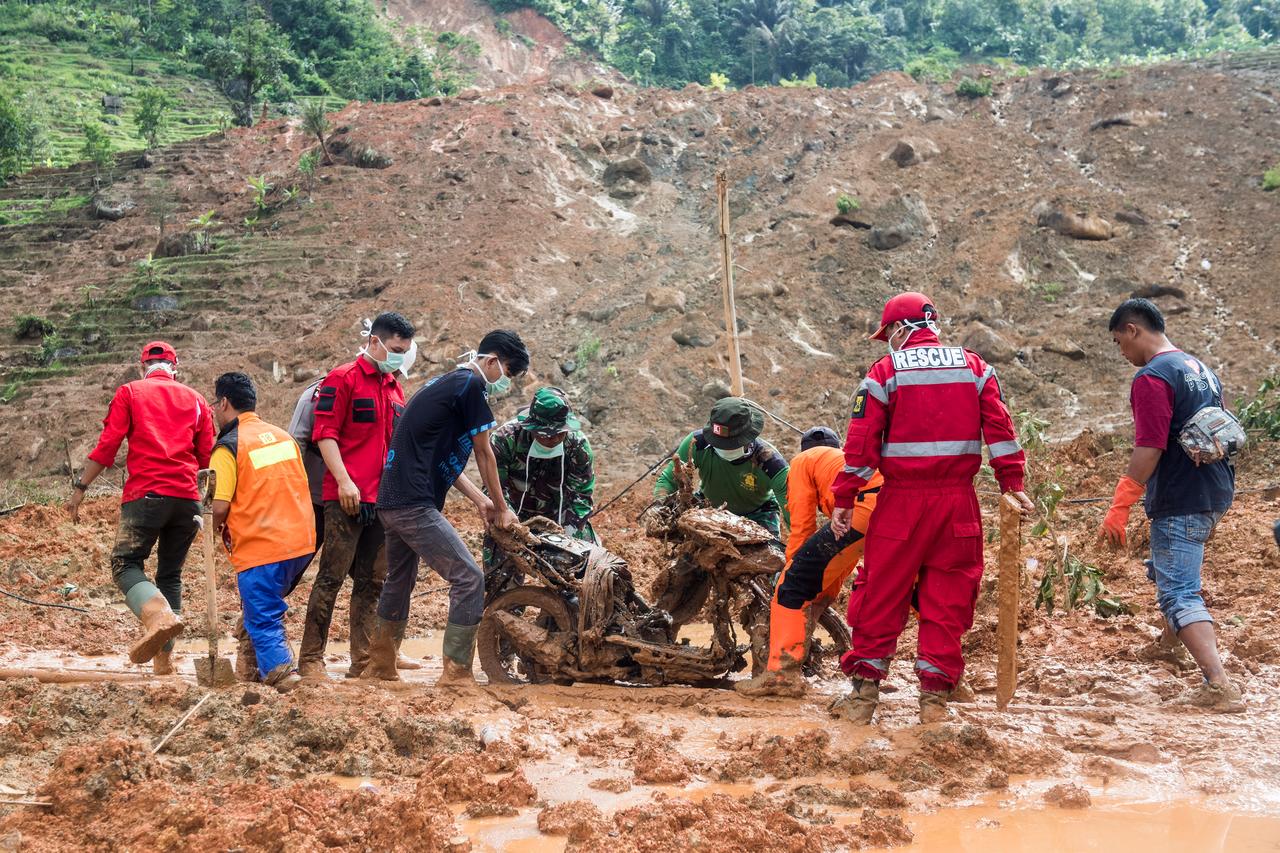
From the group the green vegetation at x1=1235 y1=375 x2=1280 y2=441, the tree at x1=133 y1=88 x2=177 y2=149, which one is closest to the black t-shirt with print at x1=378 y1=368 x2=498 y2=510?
the green vegetation at x1=1235 y1=375 x2=1280 y2=441

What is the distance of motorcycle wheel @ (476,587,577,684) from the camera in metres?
6.06

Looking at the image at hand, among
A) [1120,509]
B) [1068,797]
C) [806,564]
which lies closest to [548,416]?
[806,564]

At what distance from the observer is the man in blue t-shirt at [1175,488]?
16.5 ft

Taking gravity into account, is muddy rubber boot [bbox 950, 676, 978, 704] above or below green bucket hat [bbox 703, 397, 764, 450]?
below

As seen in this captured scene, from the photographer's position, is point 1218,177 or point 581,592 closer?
point 581,592

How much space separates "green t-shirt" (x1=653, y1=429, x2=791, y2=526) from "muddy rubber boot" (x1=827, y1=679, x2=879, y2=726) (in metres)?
1.56

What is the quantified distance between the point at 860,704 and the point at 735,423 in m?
1.92

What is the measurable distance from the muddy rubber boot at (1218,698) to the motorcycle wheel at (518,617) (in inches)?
123

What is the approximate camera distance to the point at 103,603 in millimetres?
9234

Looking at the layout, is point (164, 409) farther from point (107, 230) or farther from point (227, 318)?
point (107, 230)

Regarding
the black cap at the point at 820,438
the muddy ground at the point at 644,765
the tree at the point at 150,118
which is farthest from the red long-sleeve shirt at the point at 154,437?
the tree at the point at 150,118

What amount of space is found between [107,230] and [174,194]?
69.8 inches

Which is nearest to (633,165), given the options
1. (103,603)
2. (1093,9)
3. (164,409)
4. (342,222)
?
(342,222)

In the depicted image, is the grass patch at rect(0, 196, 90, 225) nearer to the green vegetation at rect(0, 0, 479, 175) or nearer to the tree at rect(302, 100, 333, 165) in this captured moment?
the green vegetation at rect(0, 0, 479, 175)
